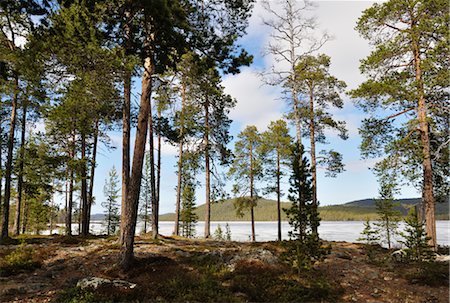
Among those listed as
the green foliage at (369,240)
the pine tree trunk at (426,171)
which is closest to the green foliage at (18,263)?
the green foliage at (369,240)

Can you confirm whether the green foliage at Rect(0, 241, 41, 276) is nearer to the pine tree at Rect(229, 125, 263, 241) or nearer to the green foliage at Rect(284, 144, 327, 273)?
the green foliage at Rect(284, 144, 327, 273)

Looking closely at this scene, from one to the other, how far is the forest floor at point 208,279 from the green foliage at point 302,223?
0.71 metres

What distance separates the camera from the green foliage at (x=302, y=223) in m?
10.6

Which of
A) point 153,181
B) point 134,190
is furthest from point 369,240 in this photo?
point 134,190

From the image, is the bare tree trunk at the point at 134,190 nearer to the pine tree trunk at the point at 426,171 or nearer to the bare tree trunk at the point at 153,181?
the bare tree trunk at the point at 153,181

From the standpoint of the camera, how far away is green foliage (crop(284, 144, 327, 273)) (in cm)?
1061

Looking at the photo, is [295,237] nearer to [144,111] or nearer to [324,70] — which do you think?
[144,111]

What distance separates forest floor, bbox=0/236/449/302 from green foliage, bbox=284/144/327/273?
0.71 meters

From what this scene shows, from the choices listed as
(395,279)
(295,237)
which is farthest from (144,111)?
(395,279)

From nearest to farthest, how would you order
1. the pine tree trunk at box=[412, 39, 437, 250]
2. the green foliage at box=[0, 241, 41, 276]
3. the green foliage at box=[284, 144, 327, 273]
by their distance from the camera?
the green foliage at box=[284, 144, 327, 273] → the green foliage at box=[0, 241, 41, 276] → the pine tree trunk at box=[412, 39, 437, 250]

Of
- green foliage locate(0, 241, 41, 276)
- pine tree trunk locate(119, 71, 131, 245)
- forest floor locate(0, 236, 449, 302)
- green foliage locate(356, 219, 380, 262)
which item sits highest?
pine tree trunk locate(119, 71, 131, 245)

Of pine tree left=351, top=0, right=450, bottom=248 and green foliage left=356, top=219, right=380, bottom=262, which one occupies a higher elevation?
pine tree left=351, top=0, right=450, bottom=248

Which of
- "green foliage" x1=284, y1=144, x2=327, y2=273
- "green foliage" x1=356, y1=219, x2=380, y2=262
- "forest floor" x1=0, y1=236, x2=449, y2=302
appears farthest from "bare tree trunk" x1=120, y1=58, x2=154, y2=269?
"green foliage" x1=356, y1=219, x2=380, y2=262

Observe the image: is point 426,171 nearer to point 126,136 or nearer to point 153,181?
point 126,136
